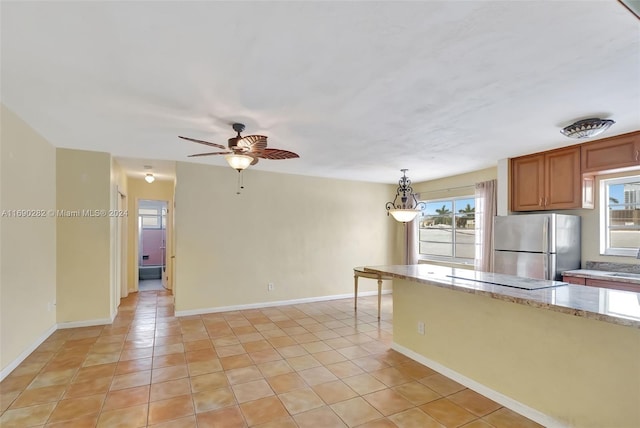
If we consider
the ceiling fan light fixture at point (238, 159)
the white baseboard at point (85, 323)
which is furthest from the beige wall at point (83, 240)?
the ceiling fan light fixture at point (238, 159)

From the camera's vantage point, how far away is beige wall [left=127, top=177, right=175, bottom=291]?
673 centimetres

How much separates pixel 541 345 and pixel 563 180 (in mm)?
2556

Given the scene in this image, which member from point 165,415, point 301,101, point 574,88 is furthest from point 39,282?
point 574,88

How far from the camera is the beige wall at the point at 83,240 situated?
425cm

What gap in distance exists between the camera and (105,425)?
2270 mm

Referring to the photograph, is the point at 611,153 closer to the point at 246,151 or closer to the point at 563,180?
the point at 563,180

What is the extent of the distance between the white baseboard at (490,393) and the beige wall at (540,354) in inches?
1.3

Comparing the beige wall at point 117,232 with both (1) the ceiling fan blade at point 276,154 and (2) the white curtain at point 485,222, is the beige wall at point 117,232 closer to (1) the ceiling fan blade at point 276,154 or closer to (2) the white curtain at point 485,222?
(1) the ceiling fan blade at point 276,154

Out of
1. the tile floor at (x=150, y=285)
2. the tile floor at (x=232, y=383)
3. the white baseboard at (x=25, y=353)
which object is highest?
the white baseboard at (x=25, y=353)

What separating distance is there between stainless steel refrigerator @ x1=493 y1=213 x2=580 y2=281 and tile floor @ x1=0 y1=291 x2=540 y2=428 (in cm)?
198

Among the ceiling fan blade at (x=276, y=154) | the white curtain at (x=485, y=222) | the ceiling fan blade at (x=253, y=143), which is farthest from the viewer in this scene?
the white curtain at (x=485, y=222)

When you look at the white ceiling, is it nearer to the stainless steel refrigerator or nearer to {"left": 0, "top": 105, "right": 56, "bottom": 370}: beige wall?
{"left": 0, "top": 105, "right": 56, "bottom": 370}: beige wall

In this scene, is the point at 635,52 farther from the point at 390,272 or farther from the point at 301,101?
the point at 390,272

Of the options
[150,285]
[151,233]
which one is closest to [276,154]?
[150,285]
